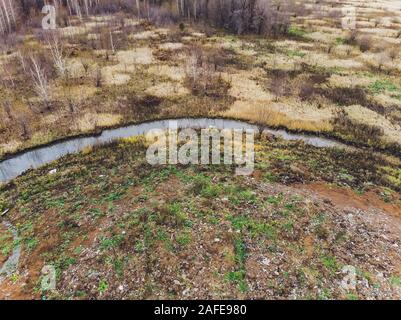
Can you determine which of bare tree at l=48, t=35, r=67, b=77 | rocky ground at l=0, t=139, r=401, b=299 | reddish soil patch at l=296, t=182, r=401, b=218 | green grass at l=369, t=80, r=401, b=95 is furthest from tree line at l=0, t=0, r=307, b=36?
reddish soil patch at l=296, t=182, r=401, b=218

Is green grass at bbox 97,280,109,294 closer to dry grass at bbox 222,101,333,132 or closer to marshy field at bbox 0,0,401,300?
marshy field at bbox 0,0,401,300

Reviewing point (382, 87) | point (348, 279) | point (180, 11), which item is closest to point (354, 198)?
point (348, 279)

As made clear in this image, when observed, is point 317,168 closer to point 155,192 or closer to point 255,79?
point 155,192

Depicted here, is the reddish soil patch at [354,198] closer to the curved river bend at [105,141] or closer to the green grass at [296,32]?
the curved river bend at [105,141]

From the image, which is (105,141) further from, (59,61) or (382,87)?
(382,87)

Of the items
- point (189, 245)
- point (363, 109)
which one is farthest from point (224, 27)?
point (189, 245)

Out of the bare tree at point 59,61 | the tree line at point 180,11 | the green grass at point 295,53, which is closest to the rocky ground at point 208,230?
the bare tree at point 59,61

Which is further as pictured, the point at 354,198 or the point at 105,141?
the point at 105,141

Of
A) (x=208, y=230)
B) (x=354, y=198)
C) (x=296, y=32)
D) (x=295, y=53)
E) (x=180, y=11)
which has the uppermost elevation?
(x=180, y=11)
